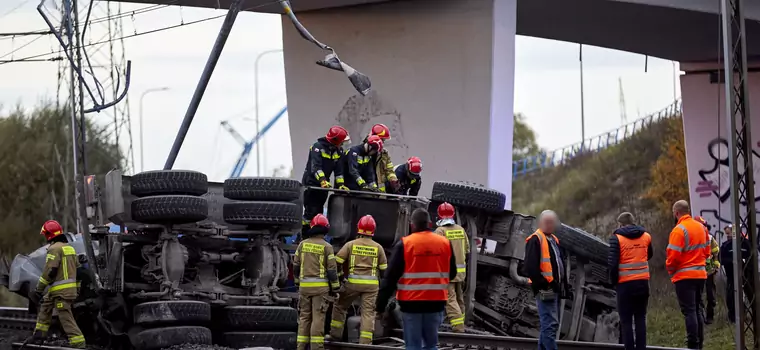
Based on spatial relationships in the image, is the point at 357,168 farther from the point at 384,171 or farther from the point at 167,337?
the point at 167,337

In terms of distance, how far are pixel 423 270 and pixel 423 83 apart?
42.9 ft

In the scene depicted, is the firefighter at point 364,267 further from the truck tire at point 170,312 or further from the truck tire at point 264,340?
the truck tire at point 170,312

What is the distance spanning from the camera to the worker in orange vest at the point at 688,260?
45.8 feet

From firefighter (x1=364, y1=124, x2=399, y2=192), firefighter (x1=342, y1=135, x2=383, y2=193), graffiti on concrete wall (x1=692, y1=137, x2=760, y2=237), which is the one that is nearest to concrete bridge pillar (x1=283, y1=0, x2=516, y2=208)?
firefighter (x1=364, y1=124, x2=399, y2=192)

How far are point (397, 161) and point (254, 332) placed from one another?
32.0 feet

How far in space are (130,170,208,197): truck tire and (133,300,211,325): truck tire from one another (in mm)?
1387

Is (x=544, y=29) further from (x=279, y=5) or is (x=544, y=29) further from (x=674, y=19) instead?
(x=279, y=5)

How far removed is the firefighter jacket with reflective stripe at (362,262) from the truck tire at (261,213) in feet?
6.30

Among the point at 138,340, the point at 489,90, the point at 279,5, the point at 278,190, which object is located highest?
the point at 279,5

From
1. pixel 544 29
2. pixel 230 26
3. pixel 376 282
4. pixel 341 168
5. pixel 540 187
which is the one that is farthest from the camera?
pixel 540 187

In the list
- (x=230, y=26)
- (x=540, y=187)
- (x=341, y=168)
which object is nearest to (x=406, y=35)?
(x=230, y=26)

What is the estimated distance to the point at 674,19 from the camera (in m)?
24.0

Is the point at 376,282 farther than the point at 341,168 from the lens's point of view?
No

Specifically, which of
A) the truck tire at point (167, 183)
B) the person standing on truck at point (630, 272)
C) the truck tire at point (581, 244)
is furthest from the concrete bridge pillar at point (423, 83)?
the person standing on truck at point (630, 272)
